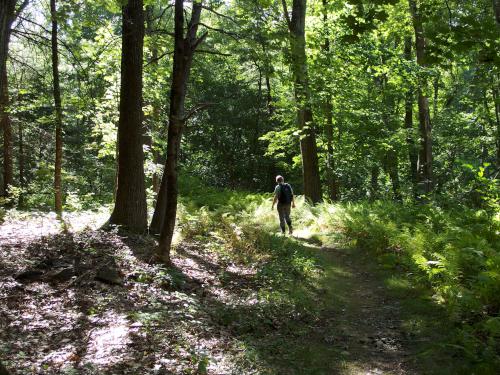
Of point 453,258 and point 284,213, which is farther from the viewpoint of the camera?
point 284,213

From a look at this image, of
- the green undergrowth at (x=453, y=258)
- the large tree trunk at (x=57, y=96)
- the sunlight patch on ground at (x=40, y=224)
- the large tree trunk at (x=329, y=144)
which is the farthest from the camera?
the large tree trunk at (x=329, y=144)

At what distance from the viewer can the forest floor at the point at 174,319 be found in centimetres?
461

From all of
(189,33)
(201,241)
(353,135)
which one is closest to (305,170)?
(353,135)

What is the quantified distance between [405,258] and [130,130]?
6.58 m

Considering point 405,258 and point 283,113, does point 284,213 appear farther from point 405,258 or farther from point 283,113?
point 283,113

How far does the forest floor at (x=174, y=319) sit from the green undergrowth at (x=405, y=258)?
8.2 inches

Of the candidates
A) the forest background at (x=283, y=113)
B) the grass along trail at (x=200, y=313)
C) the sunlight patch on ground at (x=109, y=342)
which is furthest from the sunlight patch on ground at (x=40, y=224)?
the sunlight patch on ground at (x=109, y=342)

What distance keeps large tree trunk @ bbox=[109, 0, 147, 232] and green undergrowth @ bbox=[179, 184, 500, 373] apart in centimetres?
158

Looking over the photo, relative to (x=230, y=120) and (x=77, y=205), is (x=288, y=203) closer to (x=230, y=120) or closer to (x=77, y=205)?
(x=77, y=205)

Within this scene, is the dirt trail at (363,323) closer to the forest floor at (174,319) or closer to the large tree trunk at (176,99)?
the forest floor at (174,319)

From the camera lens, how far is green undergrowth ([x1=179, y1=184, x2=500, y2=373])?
5477mm

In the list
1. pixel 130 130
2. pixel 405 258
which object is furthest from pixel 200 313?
pixel 130 130

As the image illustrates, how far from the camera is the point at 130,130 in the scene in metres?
9.99

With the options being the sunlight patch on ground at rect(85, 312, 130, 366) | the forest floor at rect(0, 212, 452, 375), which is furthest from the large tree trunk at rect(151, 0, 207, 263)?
the sunlight patch on ground at rect(85, 312, 130, 366)
